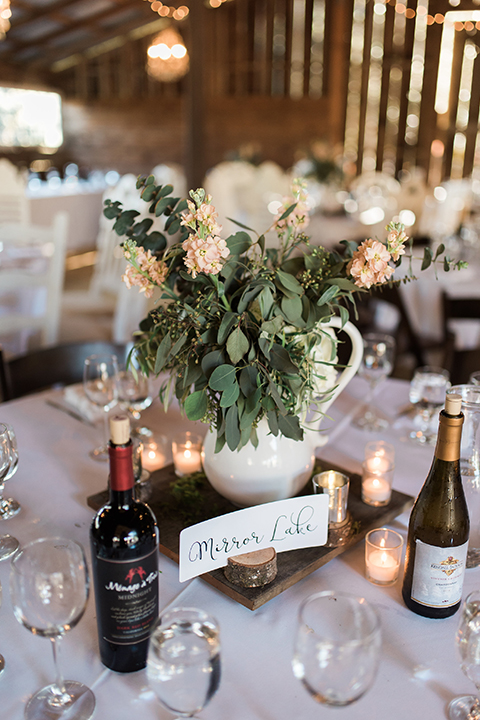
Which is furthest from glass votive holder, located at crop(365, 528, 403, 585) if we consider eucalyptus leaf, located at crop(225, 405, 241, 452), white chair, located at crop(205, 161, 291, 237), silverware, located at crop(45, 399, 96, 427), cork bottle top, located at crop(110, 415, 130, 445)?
white chair, located at crop(205, 161, 291, 237)

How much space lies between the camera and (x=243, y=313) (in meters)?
0.91

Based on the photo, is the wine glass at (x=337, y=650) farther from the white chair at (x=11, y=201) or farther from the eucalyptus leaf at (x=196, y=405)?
the white chair at (x=11, y=201)

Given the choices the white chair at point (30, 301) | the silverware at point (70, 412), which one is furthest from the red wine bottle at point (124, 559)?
the white chair at point (30, 301)

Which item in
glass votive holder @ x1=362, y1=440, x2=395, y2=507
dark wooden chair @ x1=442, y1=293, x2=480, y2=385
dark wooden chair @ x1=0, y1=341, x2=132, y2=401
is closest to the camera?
glass votive holder @ x1=362, y1=440, x2=395, y2=507

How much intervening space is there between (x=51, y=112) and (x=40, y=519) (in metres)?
12.5

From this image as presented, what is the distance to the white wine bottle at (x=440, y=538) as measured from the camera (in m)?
0.82

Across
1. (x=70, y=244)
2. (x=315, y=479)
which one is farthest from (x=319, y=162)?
(x=315, y=479)

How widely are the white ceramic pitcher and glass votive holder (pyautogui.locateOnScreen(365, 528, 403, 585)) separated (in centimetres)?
16

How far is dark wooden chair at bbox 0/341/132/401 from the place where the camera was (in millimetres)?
1884

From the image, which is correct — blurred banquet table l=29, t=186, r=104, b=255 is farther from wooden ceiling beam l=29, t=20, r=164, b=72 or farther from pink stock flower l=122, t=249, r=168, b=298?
pink stock flower l=122, t=249, r=168, b=298

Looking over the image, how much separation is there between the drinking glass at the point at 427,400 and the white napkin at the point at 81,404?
0.76 m

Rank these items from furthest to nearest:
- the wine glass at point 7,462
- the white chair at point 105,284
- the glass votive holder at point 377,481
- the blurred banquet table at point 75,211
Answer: the blurred banquet table at point 75,211 → the white chair at point 105,284 → the glass votive holder at point 377,481 → the wine glass at point 7,462

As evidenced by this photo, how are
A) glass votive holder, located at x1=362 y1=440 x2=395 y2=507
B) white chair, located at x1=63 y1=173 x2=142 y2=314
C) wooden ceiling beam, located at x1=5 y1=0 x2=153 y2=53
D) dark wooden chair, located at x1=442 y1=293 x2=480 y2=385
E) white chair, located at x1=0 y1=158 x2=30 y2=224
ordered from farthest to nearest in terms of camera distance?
wooden ceiling beam, located at x1=5 y1=0 x2=153 y2=53 → white chair, located at x1=0 y1=158 x2=30 y2=224 → white chair, located at x1=63 y1=173 x2=142 y2=314 → dark wooden chair, located at x1=442 y1=293 x2=480 y2=385 → glass votive holder, located at x1=362 y1=440 x2=395 y2=507

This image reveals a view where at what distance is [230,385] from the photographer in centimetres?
89
